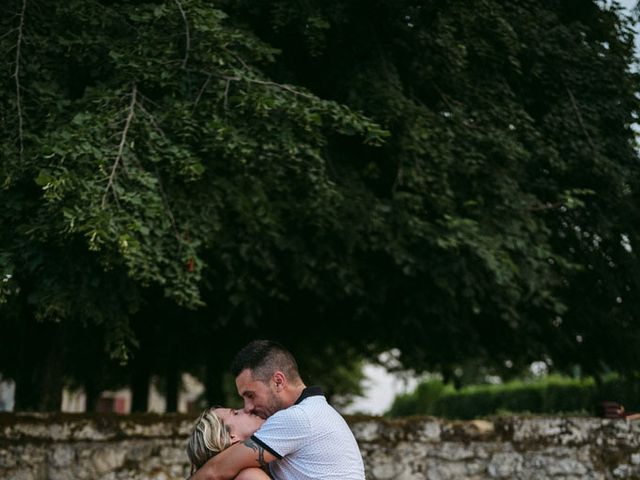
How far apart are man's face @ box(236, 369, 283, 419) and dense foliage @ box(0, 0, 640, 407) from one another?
259 cm

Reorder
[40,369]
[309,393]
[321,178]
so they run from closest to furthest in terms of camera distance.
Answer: [309,393] < [321,178] < [40,369]

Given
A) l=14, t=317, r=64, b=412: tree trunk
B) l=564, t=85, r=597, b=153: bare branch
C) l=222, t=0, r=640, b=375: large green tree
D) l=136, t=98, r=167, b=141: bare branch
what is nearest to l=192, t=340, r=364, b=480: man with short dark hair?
l=136, t=98, r=167, b=141: bare branch

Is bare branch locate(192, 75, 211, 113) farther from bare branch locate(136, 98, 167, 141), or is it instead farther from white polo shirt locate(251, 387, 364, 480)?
Result: white polo shirt locate(251, 387, 364, 480)

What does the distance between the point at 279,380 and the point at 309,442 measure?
0.40m

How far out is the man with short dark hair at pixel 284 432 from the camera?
14.8 ft

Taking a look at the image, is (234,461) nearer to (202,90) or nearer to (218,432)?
(218,432)

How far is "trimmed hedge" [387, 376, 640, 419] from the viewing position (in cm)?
1529

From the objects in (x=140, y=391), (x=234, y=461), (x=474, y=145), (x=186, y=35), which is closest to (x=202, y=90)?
(x=186, y=35)

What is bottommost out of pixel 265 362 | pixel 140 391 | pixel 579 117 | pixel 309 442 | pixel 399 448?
pixel 399 448

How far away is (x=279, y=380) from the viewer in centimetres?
482

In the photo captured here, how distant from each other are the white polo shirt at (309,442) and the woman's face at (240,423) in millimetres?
213

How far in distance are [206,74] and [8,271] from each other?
2.47 m

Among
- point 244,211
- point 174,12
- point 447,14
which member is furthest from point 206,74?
point 447,14

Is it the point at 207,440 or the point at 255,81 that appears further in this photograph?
the point at 255,81
